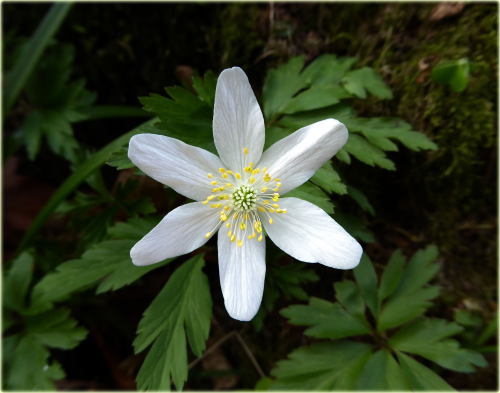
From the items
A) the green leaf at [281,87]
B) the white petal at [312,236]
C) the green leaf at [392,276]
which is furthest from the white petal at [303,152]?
the green leaf at [392,276]

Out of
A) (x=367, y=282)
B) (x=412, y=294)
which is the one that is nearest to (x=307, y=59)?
(x=367, y=282)

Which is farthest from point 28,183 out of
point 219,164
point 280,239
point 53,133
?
point 280,239

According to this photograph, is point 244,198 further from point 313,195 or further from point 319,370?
point 319,370

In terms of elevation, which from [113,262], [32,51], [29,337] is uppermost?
[32,51]

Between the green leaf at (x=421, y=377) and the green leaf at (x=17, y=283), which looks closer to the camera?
the green leaf at (x=421, y=377)

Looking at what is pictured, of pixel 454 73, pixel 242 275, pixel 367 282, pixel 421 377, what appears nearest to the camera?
pixel 242 275

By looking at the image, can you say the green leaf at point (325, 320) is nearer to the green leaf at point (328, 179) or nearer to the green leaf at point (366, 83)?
the green leaf at point (328, 179)

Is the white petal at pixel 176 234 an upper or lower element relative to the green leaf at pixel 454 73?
lower

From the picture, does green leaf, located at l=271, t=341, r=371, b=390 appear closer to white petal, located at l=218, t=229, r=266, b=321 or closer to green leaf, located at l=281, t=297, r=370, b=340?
green leaf, located at l=281, t=297, r=370, b=340
